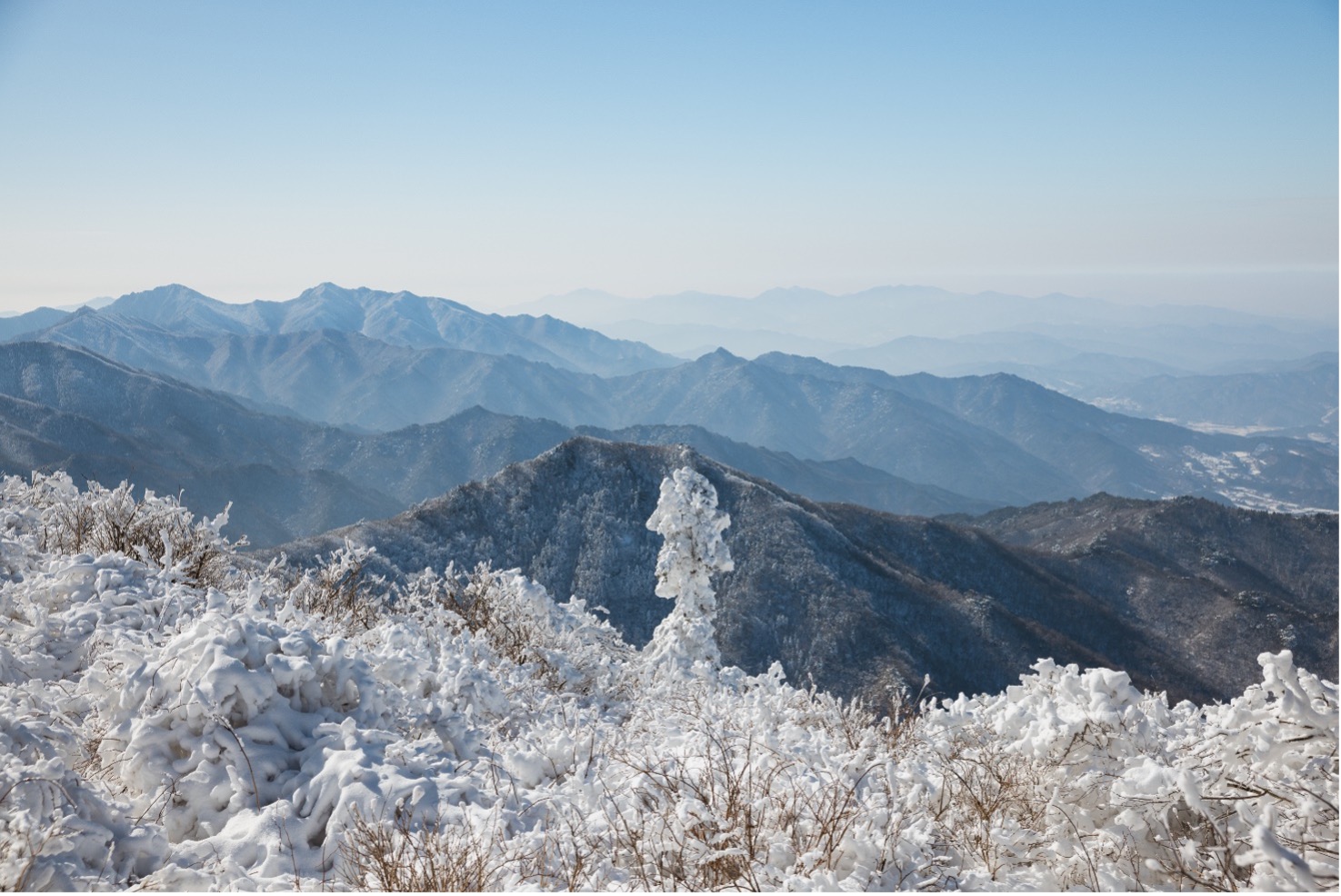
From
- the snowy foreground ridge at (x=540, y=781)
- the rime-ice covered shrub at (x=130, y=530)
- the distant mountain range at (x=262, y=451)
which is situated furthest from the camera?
the distant mountain range at (x=262, y=451)

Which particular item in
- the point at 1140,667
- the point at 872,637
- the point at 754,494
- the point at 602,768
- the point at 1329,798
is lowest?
the point at 1140,667

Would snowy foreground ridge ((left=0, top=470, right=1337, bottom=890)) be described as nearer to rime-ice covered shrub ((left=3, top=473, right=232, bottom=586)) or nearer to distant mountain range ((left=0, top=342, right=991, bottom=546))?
rime-ice covered shrub ((left=3, top=473, right=232, bottom=586))

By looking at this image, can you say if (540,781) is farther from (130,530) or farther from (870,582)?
(870,582)

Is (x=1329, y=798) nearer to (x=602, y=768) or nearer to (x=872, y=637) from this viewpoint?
(x=602, y=768)

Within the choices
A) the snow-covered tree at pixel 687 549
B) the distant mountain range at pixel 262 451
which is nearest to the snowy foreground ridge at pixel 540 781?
the snow-covered tree at pixel 687 549

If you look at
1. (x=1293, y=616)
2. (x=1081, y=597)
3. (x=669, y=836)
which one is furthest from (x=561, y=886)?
(x=1293, y=616)

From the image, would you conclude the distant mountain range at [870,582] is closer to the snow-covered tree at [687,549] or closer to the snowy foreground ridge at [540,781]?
the snow-covered tree at [687,549]
